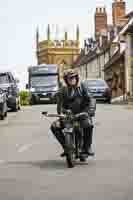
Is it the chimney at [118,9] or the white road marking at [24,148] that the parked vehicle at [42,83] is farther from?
the chimney at [118,9]

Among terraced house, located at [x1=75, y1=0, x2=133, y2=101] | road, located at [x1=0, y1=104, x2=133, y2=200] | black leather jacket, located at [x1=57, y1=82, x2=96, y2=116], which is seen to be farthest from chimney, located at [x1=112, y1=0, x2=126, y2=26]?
black leather jacket, located at [x1=57, y1=82, x2=96, y2=116]

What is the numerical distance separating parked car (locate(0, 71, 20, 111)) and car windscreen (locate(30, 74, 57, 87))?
1194cm

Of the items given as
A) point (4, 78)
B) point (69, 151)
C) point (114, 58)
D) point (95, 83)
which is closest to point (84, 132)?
point (69, 151)

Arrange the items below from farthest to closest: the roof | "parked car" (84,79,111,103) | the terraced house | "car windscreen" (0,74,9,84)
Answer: the roof, the terraced house, "parked car" (84,79,111,103), "car windscreen" (0,74,9,84)

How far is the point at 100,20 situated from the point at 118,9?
12191 millimetres

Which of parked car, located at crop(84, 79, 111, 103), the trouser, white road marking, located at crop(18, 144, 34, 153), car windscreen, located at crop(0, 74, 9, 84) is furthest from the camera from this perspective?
parked car, located at crop(84, 79, 111, 103)

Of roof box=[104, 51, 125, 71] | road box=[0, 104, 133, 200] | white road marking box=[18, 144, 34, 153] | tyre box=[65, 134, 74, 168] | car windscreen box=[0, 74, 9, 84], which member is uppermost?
roof box=[104, 51, 125, 71]

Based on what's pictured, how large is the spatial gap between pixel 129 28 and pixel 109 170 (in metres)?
53.3

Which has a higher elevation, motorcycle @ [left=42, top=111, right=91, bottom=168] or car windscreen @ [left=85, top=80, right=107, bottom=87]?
car windscreen @ [left=85, top=80, right=107, bottom=87]

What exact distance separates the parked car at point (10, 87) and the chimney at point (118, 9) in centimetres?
5418

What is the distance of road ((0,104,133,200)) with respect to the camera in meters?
9.12

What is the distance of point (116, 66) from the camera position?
82.3 m

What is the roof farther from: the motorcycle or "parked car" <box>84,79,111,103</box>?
the motorcycle

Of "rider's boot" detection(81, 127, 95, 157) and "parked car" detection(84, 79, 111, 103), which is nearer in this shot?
"rider's boot" detection(81, 127, 95, 157)
